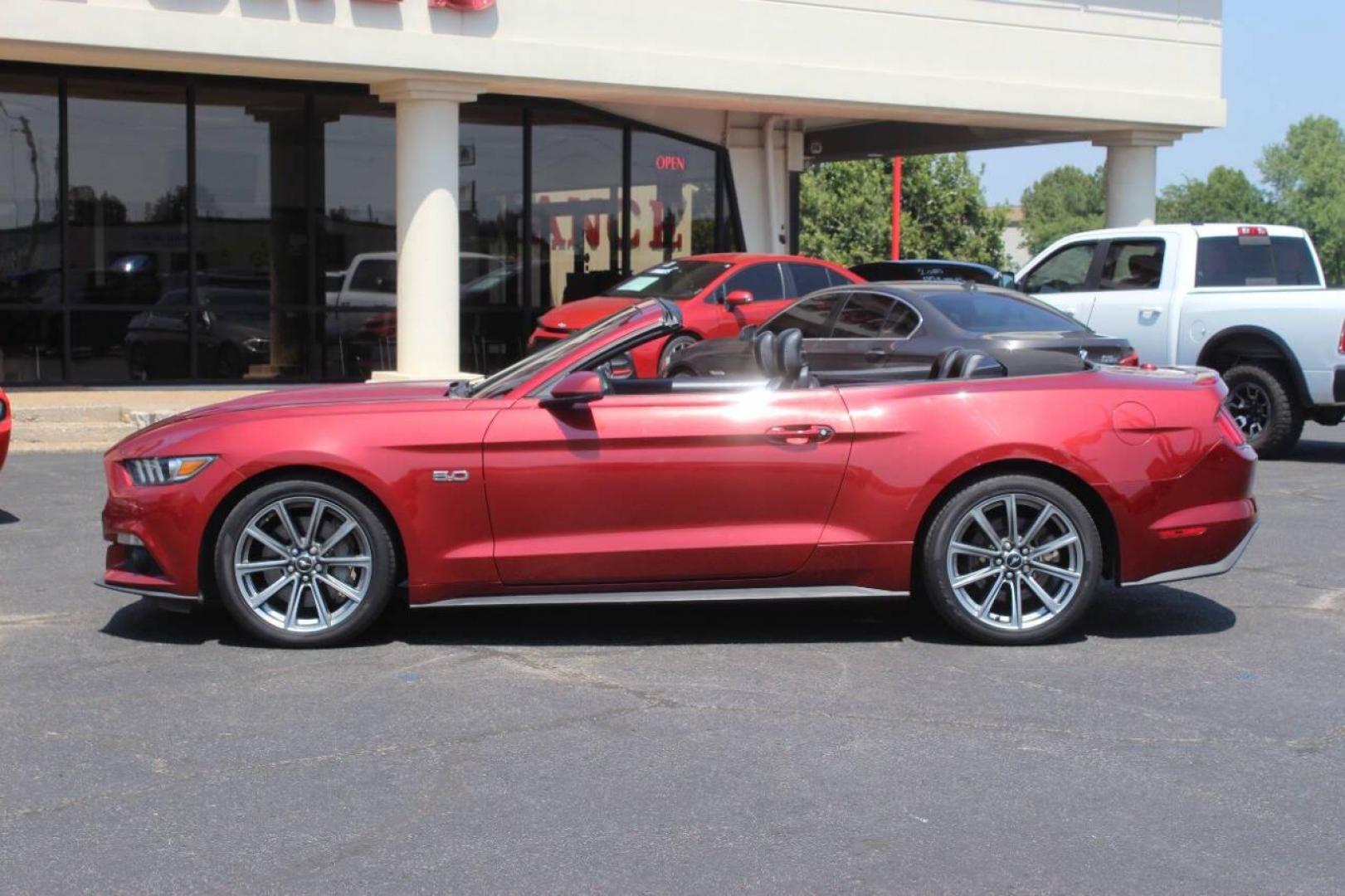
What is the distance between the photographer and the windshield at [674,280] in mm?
16672

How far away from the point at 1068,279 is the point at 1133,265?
785 millimetres

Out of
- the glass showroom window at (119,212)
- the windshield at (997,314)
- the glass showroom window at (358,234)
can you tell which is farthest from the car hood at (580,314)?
the windshield at (997,314)

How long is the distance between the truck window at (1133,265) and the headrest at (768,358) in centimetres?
818

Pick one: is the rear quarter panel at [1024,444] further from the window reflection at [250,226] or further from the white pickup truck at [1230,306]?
the window reflection at [250,226]

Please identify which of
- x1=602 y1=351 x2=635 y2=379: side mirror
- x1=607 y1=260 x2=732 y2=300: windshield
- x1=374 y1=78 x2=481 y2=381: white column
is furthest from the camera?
x1=374 y1=78 x2=481 y2=381: white column

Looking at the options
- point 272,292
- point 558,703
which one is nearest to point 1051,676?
point 558,703

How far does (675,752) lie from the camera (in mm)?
5168

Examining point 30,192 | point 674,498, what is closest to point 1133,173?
point 30,192

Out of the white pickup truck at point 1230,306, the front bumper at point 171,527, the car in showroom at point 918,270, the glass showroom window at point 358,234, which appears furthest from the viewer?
the car in showroom at point 918,270

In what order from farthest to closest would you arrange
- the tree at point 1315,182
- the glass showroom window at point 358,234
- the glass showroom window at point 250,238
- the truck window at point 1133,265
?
1. the tree at point 1315,182
2. the glass showroom window at point 358,234
3. the glass showroom window at point 250,238
4. the truck window at point 1133,265

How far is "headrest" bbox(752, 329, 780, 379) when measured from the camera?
271 inches

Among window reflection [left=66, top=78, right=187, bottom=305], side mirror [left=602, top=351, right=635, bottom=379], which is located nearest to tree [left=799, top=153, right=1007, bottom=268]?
window reflection [left=66, top=78, right=187, bottom=305]

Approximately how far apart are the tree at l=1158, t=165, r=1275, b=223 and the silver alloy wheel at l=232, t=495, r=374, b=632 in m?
146

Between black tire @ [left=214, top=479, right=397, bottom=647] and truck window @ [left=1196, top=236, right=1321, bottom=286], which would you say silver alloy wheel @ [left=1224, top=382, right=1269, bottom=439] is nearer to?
truck window @ [left=1196, top=236, right=1321, bottom=286]
